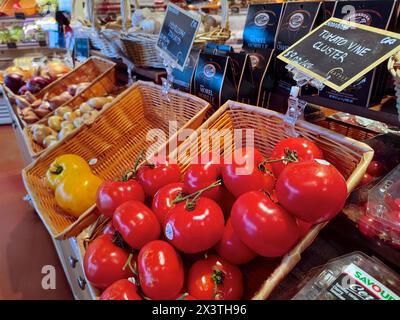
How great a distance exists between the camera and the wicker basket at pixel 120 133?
4.47 feet

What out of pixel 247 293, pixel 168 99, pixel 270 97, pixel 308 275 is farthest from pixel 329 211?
pixel 168 99

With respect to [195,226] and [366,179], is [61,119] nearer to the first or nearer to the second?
[195,226]

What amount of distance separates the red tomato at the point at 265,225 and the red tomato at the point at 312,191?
0.03 metres

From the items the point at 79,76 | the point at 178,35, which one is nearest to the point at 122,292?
the point at 178,35

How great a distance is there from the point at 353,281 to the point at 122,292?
49cm

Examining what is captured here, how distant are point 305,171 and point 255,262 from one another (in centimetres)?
33

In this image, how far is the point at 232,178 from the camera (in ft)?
2.51

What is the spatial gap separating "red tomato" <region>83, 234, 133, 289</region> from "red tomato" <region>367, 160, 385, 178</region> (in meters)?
0.73

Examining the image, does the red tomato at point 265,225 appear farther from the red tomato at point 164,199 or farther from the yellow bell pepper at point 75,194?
the yellow bell pepper at point 75,194

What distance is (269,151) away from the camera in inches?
40.8

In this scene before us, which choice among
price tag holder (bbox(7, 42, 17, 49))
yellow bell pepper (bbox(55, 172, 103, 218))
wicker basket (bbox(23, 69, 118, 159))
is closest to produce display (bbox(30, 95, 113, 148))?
wicker basket (bbox(23, 69, 118, 159))

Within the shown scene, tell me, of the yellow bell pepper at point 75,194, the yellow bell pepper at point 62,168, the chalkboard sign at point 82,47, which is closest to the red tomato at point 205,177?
the yellow bell pepper at point 75,194

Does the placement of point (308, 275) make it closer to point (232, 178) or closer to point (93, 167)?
point (232, 178)

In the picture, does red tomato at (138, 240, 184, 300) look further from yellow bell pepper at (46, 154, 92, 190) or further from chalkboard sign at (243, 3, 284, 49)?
chalkboard sign at (243, 3, 284, 49)
